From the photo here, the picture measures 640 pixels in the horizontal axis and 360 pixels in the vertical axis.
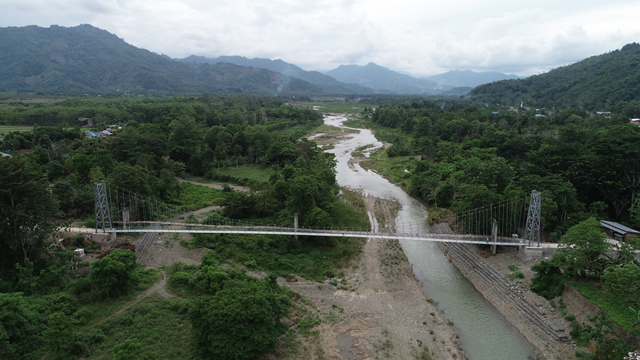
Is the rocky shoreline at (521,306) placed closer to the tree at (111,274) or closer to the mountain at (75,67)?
the tree at (111,274)

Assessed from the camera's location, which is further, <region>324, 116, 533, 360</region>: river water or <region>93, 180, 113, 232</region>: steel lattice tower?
<region>93, 180, 113, 232</region>: steel lattice tower

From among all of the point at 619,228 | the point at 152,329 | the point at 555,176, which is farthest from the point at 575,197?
the point at 152,329

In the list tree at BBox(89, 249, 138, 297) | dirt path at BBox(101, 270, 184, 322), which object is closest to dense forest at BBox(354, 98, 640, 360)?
dirt path at BBox(101, 270, 184, 322)

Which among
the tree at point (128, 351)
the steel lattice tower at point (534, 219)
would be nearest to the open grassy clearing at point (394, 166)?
the steel lattice tower at point (534, 219)

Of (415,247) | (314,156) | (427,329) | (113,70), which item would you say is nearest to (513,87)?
(314,156)

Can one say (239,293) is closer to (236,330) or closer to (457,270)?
(236,330)

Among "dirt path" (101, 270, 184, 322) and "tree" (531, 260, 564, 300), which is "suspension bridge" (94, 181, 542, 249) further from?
"dirt path" (101, 270, 184, 322)

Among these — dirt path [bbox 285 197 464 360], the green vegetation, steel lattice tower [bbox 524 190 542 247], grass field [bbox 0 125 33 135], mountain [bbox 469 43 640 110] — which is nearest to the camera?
dirt path [bbox 285 197 464 360]
